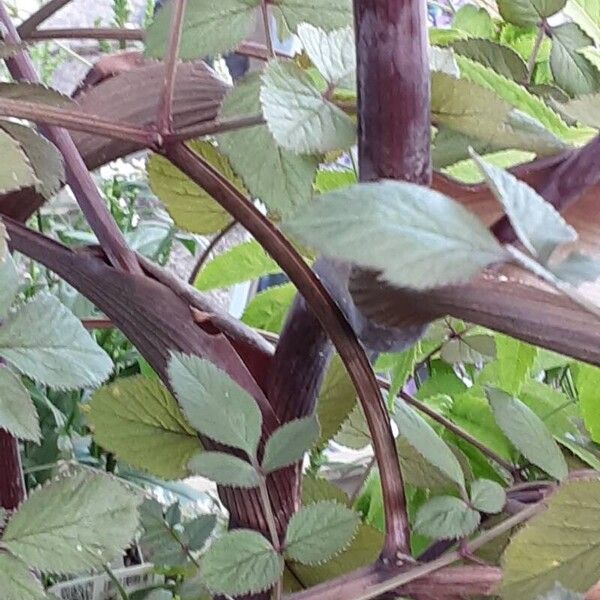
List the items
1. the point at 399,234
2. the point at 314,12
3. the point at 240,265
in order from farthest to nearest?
the point at 240,265, the point at 314,12, the point at 399,234

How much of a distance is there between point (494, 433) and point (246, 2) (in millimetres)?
231

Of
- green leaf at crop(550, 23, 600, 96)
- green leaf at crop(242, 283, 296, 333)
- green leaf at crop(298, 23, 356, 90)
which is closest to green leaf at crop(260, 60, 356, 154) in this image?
green leaf at crop(298, 23, 356, 90)

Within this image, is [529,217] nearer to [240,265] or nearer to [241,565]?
[241,565]

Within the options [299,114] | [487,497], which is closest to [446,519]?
[487,497]

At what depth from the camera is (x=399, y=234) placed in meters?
0.11

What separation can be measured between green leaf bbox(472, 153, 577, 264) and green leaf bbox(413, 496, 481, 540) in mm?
125

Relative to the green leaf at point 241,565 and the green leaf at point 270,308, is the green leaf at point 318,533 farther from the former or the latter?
the green leaf at point 270,308

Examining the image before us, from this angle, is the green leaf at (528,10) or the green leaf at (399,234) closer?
the green leaf at (399,234)

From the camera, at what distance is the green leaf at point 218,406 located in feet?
0.64

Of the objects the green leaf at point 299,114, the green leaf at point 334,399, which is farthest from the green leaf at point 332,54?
the green leaf at point 334,399

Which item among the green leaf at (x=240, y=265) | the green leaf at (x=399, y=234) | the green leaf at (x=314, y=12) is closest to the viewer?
the green leaf at (x=399, y=234)

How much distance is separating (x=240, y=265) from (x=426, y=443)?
0.15 m

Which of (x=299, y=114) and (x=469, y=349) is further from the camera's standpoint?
(x=469, y=349)

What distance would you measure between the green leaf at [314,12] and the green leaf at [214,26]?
0.04 ft
